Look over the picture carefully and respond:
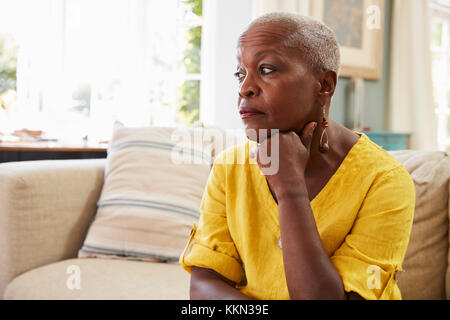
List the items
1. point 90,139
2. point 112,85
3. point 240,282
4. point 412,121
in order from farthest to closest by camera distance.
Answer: point 412,121, point 112,85, point 90,139, point 240,282

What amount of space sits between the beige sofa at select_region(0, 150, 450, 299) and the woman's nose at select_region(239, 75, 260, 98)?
769 millimetres

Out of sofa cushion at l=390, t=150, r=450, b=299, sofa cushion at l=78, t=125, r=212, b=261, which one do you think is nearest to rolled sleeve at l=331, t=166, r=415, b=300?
sofa cushion at l=390, t=150, r=450, b=299

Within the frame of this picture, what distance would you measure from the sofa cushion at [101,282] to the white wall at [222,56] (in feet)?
4.88

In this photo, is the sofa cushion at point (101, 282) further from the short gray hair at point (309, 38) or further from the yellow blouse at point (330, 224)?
the short gray hair at point (309, 38)

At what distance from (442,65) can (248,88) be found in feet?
14.8

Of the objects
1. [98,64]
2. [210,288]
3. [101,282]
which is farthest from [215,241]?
[98,64]

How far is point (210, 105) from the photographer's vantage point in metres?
2.95

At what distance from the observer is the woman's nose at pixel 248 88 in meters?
0.79

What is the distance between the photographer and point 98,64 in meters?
3.00

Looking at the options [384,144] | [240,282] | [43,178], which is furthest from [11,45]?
[384,144]

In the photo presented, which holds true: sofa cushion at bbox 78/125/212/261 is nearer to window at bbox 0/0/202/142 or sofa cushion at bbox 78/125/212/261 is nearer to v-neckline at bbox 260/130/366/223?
v-neckline at bbox 260/130/366/223
